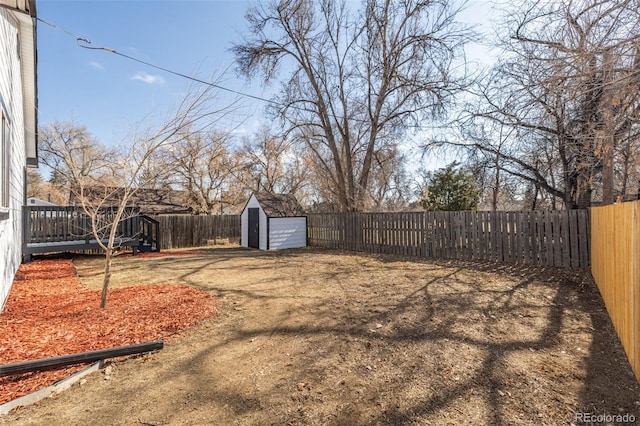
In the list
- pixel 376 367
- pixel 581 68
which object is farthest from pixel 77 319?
pixel 581 68

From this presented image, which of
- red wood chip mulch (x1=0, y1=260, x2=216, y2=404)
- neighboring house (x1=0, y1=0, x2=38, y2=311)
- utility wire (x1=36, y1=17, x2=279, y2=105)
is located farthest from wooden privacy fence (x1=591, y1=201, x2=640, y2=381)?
neighboring house (x1=0, y1=0, x2=38, y2=311)

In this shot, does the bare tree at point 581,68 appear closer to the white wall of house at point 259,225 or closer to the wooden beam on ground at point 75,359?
the wooden beam on ground at point 75,359

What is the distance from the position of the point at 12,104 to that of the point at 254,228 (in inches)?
363

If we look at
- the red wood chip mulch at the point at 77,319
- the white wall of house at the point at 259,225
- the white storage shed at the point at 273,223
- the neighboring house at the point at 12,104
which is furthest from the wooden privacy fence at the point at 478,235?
the neighboring house at the point at 12,104

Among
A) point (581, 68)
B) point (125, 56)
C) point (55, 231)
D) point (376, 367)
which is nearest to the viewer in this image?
point (376, 367)

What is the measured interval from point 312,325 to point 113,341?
2291mm

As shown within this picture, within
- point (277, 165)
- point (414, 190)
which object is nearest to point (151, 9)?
point (277, 165)

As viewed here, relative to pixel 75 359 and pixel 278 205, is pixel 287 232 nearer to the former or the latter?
pixel 278 205

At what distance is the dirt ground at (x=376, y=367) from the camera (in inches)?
85.7

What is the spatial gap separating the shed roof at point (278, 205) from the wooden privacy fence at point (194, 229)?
3935 mm

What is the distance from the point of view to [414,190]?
77.0 feet

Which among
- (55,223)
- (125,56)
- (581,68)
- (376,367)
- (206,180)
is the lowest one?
(376,367)

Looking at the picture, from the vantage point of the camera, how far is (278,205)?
46.4ft

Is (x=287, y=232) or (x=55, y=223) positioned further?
(x=287, y=232)
